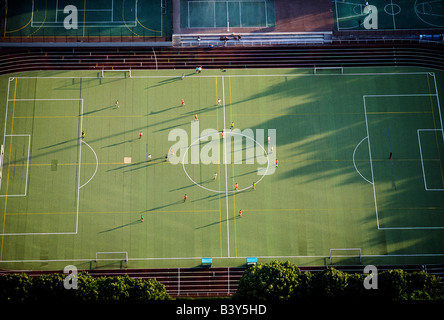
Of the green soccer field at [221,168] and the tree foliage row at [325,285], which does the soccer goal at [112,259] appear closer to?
the green soccer field at [221,168]

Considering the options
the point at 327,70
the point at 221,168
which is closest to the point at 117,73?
the point at 221,168

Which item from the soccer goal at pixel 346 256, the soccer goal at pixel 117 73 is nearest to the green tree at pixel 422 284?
the soccer goal at pixel 346 256

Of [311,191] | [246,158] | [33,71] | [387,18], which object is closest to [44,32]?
[33,71]

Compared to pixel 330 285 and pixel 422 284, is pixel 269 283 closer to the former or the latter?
pixel 330 285

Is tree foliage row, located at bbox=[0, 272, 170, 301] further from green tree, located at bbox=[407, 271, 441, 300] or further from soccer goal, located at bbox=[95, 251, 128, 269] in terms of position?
green tree, located at bbox=[407, 271, 441, 300]

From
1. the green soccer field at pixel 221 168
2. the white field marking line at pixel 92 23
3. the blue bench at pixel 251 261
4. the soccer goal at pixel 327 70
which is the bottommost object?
the blue bench at pixel 251 261

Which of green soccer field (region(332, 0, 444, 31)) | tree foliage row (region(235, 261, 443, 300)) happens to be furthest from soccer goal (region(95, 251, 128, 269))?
green soccer field (region(332, 0, 444, 31))

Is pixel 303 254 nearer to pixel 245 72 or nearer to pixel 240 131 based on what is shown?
pixel 240 131
